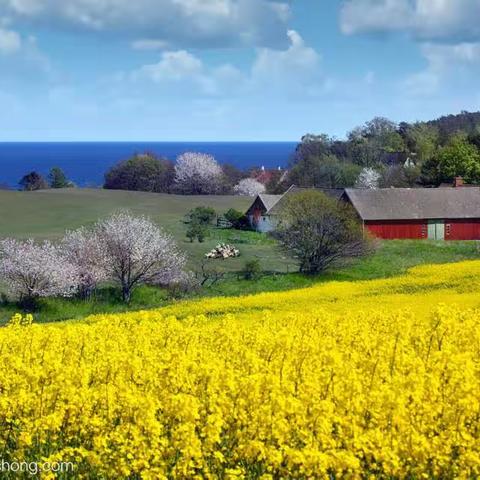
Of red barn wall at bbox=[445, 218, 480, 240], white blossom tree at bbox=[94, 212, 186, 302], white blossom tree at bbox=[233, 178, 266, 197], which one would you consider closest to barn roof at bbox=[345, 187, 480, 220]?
red barn wall at bbox=[445, 218, 480, 240]

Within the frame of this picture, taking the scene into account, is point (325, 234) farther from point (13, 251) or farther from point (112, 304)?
point (13, 251)

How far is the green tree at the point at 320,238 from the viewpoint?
187 ft

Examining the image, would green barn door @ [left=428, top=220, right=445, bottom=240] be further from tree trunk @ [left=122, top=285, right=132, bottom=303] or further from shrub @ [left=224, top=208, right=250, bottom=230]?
tree trunk @ [left=122, top=285, right=132, bottom=303]

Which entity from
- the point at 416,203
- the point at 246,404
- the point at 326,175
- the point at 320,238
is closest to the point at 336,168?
the point at 326,175

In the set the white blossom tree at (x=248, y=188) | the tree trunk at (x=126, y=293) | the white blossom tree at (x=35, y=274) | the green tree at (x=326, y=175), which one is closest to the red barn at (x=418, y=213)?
the tree trunk at (x=126, y=293)

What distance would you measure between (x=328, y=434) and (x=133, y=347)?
668 centimetres

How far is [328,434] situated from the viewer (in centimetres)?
1202

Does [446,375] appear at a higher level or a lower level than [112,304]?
higher

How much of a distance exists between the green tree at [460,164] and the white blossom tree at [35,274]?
6465 cm

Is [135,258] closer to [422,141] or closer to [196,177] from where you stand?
[196,177]

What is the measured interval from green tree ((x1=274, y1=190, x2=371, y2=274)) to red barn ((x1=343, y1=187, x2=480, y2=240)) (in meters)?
18.5

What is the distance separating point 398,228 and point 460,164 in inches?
1172

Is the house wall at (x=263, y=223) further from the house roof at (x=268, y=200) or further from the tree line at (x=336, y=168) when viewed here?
the tree line at (x=336, y=168)

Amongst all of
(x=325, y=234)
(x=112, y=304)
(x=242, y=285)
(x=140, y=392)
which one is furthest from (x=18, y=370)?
(x=325, y=234)
